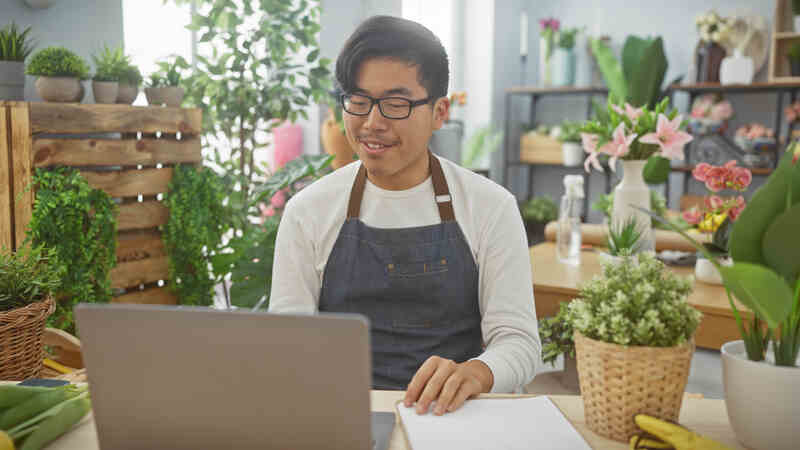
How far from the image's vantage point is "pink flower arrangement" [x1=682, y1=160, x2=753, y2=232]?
2.08 m

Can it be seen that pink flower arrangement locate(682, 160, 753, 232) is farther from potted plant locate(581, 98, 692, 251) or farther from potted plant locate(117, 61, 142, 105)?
potted plant locate(117, 61, 142, 105)

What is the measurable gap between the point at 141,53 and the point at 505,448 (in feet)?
10.1

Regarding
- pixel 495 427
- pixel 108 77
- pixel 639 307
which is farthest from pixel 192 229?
pixel 639 307

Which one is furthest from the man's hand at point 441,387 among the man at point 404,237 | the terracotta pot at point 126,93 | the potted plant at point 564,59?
the potted plant at point 564,59

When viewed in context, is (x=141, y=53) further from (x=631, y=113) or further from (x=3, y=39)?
(x=631, y=113)

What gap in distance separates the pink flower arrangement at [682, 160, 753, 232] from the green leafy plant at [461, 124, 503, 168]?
3.30m

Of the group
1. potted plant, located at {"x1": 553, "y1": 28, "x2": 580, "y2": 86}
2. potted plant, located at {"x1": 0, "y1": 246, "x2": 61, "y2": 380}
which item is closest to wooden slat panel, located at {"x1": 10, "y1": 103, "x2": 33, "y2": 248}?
potted plant, located at {"x1": 0, "y1": 246, "x2": 61, "y2": 380}

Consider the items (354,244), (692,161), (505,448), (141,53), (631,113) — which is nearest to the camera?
(505,448)

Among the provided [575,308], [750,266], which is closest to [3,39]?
[575,308]

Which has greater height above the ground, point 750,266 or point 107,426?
point 750,266

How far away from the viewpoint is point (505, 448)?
2.59 ft

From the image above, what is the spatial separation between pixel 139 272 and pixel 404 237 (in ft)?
5.62

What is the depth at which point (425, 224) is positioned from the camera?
4.58 feet

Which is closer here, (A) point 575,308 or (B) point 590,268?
(A) point 575,308
